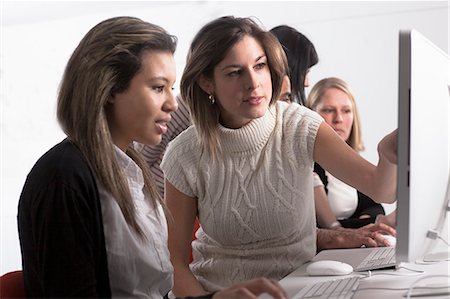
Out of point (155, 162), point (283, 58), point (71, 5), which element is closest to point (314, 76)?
point (71, 5)

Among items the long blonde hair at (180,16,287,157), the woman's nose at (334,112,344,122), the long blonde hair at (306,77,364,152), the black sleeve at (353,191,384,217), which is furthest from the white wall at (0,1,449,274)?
the long blonde hair at (180,16,287,157)

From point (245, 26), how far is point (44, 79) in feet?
16.1

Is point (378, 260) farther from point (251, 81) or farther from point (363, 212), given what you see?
point (363, 212)

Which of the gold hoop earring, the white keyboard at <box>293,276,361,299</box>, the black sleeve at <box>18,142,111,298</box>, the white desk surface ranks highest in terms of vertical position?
the gold hoop earring

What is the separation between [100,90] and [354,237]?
929 mm

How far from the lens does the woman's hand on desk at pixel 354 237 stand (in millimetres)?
2004

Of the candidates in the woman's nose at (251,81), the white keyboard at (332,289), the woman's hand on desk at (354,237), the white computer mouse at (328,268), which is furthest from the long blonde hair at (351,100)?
the white keyboard at (332,289)

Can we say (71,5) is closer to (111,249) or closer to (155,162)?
(155,162)

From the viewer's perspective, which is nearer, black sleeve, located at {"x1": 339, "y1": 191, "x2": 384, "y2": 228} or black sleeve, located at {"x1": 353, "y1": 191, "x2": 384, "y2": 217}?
black sleeve, located at {"x1": 339, "y1": 191, "x2": 384, "y2": 228}

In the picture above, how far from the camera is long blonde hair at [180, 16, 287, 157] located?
188 cm

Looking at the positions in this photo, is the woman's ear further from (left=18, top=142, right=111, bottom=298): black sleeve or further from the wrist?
the wrist

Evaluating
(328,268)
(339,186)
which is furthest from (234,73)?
(339,186)

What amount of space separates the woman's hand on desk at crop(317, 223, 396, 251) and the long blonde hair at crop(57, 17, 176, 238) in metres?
0.77

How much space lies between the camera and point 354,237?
2023mm
